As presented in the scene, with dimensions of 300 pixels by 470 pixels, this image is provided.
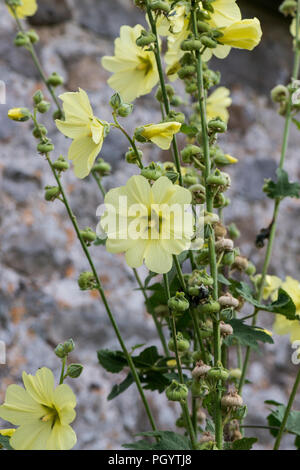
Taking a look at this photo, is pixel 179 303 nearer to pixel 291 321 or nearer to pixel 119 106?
pixel 119 106

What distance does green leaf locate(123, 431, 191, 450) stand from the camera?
0.59m

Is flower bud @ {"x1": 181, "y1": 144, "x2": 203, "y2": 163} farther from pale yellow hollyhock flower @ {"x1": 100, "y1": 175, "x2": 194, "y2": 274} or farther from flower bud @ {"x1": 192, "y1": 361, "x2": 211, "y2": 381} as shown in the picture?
flower bud @ {"x1": 192, "y1": 361, "x2": 211, "y2": 381}

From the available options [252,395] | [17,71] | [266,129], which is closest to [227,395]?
[252,395]

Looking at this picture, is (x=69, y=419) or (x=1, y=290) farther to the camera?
(x=1, y=290)

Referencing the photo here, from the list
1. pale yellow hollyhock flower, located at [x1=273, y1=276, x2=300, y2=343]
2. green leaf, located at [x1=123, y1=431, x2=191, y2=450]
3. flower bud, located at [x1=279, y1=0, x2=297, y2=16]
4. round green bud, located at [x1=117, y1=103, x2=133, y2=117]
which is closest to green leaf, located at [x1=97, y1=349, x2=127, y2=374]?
green leaf, located at [x1=123, y1=431, x2=191, y2=450]

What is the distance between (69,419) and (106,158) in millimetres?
888

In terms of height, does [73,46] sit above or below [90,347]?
above

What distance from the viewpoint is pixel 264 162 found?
1487mm

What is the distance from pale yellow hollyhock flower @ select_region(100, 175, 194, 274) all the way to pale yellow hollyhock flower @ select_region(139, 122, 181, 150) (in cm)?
4

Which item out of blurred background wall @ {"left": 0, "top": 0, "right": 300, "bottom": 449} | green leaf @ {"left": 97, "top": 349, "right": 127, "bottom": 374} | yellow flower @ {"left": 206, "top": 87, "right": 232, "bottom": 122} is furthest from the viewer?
blurred background wall @ {"left": 0, "top": 0, "right": 300, "bottom": 449}

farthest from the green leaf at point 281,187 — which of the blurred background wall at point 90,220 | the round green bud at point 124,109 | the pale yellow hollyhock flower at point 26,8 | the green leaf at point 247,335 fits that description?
the blurred background wall at point 90,220

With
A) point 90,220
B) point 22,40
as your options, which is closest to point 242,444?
point 22,40

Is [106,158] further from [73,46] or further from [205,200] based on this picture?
[205,200]

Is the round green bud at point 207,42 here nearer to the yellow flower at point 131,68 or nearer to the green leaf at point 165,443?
the yellow flower at point 131,68
